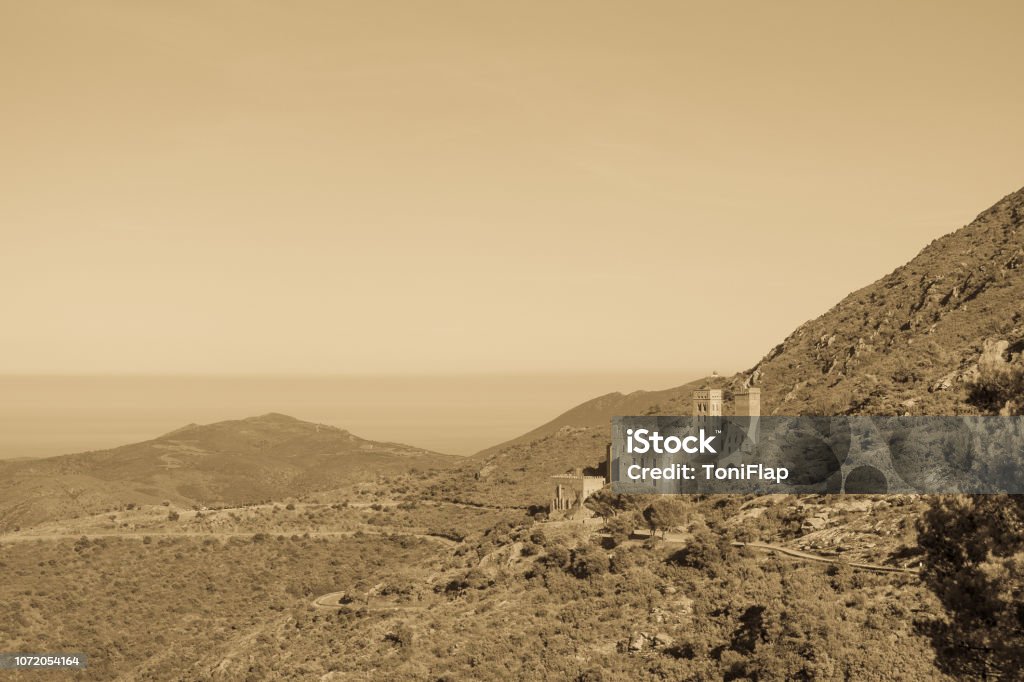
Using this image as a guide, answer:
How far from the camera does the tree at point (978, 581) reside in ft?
68.5

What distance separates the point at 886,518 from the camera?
44438 mm

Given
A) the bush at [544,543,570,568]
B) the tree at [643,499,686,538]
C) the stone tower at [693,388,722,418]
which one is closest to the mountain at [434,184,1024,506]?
the stone tower at [693,388,722,418]

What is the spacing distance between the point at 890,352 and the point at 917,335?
2.39 m

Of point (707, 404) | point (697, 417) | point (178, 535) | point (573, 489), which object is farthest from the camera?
point (178, 535)

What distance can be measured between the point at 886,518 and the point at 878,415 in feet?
39.1

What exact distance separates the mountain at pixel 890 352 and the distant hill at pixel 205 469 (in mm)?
42861

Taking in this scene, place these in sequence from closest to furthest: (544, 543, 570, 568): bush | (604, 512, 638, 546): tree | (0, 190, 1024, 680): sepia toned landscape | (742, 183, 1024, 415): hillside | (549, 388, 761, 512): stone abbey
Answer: (0, 190, 1024, 680): sepia toned landscape → (544, 543, 570, 568): bush → (604, 512, 638, 546): tree → (742, 183, 1024, 415): hillside → (549, 388, 761, 512): stone abbey

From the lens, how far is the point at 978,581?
21359 millimetres

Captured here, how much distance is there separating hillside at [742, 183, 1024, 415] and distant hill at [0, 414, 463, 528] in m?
74.7

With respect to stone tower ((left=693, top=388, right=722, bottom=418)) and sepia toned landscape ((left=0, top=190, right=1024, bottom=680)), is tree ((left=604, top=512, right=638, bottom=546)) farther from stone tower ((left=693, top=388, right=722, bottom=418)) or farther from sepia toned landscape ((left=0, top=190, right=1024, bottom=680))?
stone tower ((left=693, top=388, right=722, bottom=418))

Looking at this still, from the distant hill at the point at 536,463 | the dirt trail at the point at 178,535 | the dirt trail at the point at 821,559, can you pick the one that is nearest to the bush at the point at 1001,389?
the dirt trail at the point at 821,559

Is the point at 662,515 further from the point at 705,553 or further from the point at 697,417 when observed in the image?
the point at 697,417

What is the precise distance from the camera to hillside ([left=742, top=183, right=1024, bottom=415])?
58469mm

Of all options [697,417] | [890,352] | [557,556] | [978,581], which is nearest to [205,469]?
[697,417]
